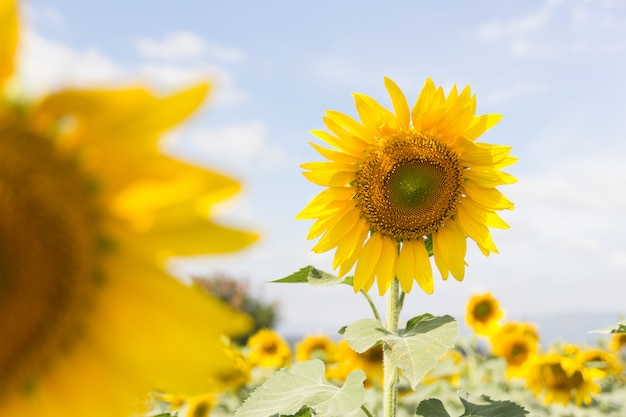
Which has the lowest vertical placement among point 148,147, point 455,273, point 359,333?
point 148,147

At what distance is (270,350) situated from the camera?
6828 mm

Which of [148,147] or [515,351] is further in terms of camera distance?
[515,351]

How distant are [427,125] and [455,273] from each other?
692 millimetres

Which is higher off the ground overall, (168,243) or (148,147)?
(148,147)

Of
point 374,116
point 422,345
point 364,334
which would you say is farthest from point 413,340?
point 374,116

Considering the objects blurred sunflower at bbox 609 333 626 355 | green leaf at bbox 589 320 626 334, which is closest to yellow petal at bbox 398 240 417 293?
green leaf at bbox 589 320 626 334

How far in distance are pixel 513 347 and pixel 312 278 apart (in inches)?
181

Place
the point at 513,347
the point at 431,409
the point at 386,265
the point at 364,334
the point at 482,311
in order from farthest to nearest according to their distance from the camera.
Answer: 1. the point at 482,311
2. the point at 513,347
3. the point at 386,265
4. the point at 431,409
5. the point at 364,334

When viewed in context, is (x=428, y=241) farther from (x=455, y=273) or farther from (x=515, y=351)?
(x=515, y=351)

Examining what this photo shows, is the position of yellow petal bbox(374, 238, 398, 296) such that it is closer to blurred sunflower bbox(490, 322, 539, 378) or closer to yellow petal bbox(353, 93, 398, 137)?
yellow petal bbox(353, 93, 398, 137)

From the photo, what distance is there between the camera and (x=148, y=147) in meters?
0.87

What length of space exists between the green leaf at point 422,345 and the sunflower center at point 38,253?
4.33 feet

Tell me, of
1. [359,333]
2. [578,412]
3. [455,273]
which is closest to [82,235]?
[359,333]

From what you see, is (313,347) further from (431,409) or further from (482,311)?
(431,409)
